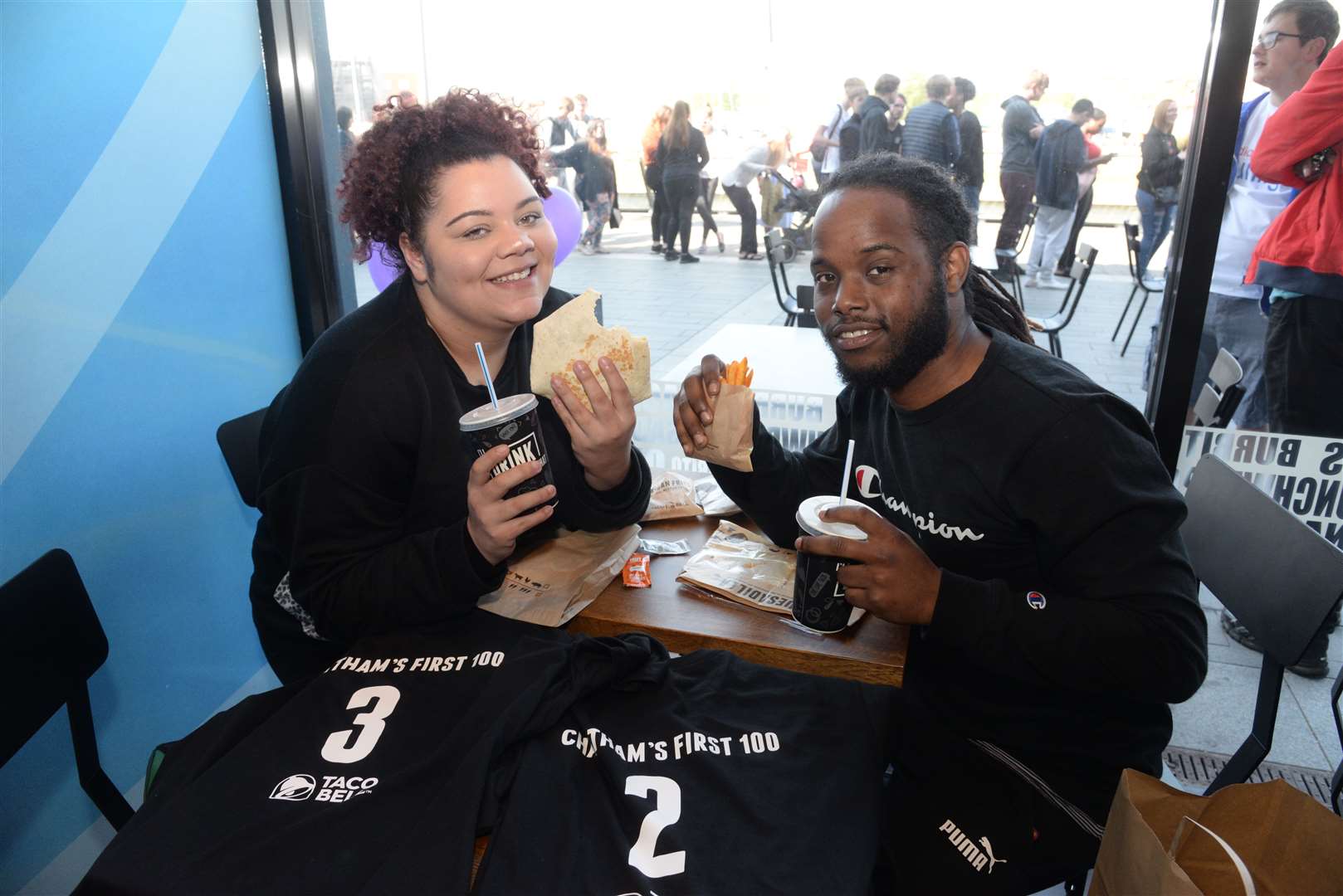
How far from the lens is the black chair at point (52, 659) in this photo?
1.47 metres

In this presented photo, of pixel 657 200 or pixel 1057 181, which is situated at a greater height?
pixel 1057 181

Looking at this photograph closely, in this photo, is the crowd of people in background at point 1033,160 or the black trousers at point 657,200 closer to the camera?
the crowd of people in background at point 1033,160

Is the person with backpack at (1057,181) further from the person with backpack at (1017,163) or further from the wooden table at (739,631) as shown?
the wooden table at (739,631)

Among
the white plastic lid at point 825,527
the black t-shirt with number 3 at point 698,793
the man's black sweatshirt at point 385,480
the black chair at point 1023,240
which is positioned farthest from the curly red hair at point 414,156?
the black chair at point 1023,240

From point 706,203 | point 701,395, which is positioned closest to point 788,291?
point 706,203

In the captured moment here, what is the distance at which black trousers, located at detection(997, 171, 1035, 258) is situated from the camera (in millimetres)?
2689

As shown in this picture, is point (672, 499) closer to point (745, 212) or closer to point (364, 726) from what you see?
point (364, 726)

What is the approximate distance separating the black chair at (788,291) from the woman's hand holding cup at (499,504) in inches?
83.5

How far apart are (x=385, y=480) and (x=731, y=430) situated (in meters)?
0.64

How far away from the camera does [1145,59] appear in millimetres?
2348

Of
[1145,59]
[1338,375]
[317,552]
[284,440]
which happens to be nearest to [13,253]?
[284,440]

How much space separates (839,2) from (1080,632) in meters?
2.12

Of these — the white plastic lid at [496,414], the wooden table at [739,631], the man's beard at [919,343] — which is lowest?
the wooden table at [739,631]

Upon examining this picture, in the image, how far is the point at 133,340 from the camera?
2.18m
